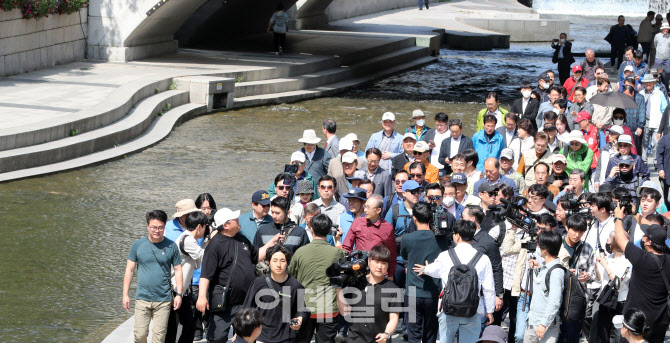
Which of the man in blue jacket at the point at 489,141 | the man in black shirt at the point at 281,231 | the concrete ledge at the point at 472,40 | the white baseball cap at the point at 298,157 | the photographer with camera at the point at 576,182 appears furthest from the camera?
the concrete ledge at the point at 472,40

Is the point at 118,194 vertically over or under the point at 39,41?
under

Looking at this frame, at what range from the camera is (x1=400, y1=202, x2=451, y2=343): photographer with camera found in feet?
25.3

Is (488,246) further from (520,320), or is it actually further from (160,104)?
(160,104)

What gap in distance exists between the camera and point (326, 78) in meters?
24.9

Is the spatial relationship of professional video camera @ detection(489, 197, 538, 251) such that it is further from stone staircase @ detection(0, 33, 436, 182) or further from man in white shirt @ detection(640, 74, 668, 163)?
stone staircase @ detection(0, 33, 436, 182)

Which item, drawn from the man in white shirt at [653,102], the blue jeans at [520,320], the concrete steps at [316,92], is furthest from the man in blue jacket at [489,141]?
the concrete steps at [316,92]

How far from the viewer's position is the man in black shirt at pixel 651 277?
717 cm

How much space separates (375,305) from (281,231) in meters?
1.36

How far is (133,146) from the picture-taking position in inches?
634

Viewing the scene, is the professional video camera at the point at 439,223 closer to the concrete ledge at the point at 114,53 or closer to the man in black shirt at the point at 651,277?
the man in black shirt at the point at 651,277

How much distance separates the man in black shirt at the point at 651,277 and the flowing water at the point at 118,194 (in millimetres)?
4765

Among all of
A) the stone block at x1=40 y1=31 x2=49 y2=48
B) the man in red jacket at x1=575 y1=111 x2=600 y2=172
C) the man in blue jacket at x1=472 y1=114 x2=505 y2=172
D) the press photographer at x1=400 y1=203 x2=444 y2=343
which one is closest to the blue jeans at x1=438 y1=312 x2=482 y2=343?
the press photographer at x1=400 y1=203 x2=444 y2=343

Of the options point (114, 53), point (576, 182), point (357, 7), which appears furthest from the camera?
point (357, 7)

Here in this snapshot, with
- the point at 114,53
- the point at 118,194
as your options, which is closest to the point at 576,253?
the point at 118,194
